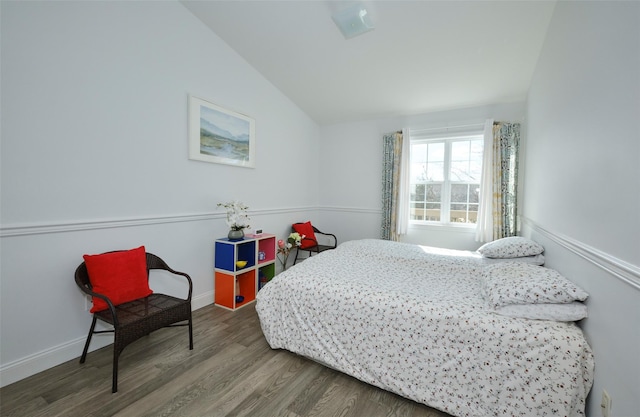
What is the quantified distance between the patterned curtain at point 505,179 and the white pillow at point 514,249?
1319 millimetres

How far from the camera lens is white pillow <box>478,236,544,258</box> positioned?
2.22 meters

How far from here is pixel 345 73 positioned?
3490 millimetres

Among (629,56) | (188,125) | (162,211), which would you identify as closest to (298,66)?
(188,125)

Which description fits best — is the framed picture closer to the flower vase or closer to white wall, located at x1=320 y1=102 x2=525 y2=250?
the flower vase

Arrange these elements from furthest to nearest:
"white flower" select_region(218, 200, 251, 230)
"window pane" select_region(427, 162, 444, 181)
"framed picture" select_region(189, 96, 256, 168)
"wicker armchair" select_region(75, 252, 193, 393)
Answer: "window pane" select_region(427, 162, 444, 181) → "white flower" select_region(218, 200, 251, 230) → "framed picture" select_region(189, 96, 256, 168) → "wicker armchair" select_region(75, 252, 193, 393)

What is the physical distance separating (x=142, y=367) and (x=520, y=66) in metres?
4.59

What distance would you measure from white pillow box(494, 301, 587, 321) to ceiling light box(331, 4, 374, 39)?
2.64 m

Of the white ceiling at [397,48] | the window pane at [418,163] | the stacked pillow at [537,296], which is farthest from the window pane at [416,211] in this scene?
the stacked pillow at [537,296]

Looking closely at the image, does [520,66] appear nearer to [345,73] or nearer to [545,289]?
[345,73]

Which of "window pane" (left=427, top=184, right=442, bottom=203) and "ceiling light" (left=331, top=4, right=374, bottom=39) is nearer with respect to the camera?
"ceiling light" (left=331, top=4, right=374, bottom=39)

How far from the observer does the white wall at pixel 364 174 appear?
3.95m

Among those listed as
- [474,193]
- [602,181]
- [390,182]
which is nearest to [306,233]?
[390,182]

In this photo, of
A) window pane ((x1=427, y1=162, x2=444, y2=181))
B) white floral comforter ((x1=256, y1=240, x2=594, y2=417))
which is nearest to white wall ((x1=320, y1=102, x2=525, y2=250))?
window pane ((x1=427, y1=162, x2=444, y2=181))

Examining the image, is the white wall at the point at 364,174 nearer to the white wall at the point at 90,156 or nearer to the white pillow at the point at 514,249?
the white pillow at the point at 514,249
